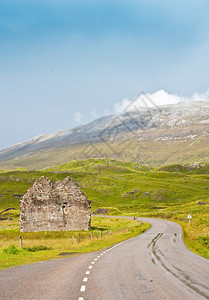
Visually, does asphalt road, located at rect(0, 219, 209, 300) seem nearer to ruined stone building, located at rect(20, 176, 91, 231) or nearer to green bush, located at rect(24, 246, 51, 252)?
green bush, located at rect(24, 246, 51, 252)

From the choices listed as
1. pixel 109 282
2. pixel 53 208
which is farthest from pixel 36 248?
pixel 109 282

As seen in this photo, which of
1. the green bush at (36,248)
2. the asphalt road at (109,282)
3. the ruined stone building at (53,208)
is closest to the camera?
the asphalt road at (109,282)

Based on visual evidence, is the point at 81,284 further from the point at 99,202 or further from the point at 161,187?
the point at 161,187

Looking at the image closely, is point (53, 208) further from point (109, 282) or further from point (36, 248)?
point (109, 282)

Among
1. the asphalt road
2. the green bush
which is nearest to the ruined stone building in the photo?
the green bush

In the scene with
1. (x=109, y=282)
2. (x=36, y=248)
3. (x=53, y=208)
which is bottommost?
(x=36, y=248)

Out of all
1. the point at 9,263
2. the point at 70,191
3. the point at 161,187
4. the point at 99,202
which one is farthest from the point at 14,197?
the point at 9,263

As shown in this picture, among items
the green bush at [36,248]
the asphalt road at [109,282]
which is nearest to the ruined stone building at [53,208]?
the green bush at [36,248]

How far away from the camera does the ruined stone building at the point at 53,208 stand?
153 feet

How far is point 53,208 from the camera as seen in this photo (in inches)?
1889

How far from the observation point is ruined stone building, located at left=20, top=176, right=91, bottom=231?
1837 inches

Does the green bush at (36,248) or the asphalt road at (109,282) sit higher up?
the asphalt road at (109,282)

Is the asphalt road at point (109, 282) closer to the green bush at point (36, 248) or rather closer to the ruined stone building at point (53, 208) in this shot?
the green bush at point (36, 248)

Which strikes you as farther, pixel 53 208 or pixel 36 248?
pixel 53 208
